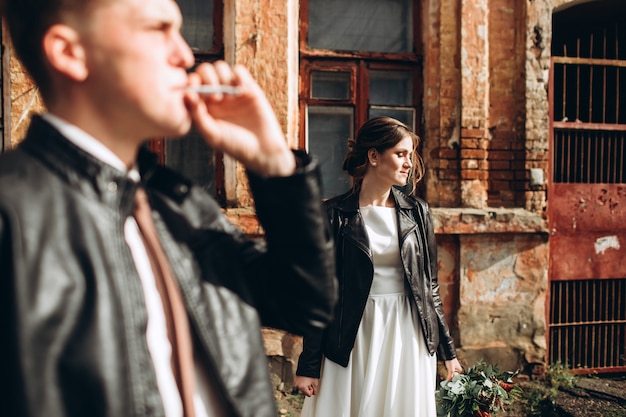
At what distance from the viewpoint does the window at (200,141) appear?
4.50 meters

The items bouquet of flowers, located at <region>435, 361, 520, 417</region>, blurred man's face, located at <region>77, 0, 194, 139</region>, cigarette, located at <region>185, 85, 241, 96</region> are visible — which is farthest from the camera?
bouquet of flowers, located at <region>435, 361, 520, 417</region>

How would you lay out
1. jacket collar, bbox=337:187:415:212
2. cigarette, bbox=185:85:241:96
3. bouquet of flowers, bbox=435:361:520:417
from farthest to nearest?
bouquet of flowers, bbox=435:361:520:417, jacket collar, bbox=337:187:415:212, cigarette, bbox=185:85:241:96

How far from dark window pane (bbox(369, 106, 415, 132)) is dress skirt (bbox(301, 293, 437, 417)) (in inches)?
91.9

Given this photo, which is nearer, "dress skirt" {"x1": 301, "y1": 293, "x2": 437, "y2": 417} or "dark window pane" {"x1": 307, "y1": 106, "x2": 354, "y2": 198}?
"dress skirt" {"x1": 301, "y1": 293, "x2": 437, "y2": 417}

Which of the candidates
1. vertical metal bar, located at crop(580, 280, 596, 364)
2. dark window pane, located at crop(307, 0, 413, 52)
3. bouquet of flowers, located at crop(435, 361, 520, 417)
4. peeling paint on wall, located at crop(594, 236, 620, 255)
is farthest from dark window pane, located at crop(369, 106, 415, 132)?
bouquet of flowers, located at crop(435, 361, 520, 417)

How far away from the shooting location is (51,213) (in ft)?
2.95

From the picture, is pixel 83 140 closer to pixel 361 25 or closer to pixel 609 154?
pixel 361 25

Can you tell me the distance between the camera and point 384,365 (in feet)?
9.46

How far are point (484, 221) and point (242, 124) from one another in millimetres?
3676

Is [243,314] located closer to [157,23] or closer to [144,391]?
[144,391]

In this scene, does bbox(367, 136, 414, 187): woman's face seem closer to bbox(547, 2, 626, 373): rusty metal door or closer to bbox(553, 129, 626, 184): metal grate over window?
bbox(547, 2, 626, 373): rusty metal door

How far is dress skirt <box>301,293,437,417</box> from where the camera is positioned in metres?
2.80

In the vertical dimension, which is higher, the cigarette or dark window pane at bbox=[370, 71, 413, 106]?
dark window pane at bbox=[370, 71, 413, 106]

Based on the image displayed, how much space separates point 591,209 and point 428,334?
286 centimetres
